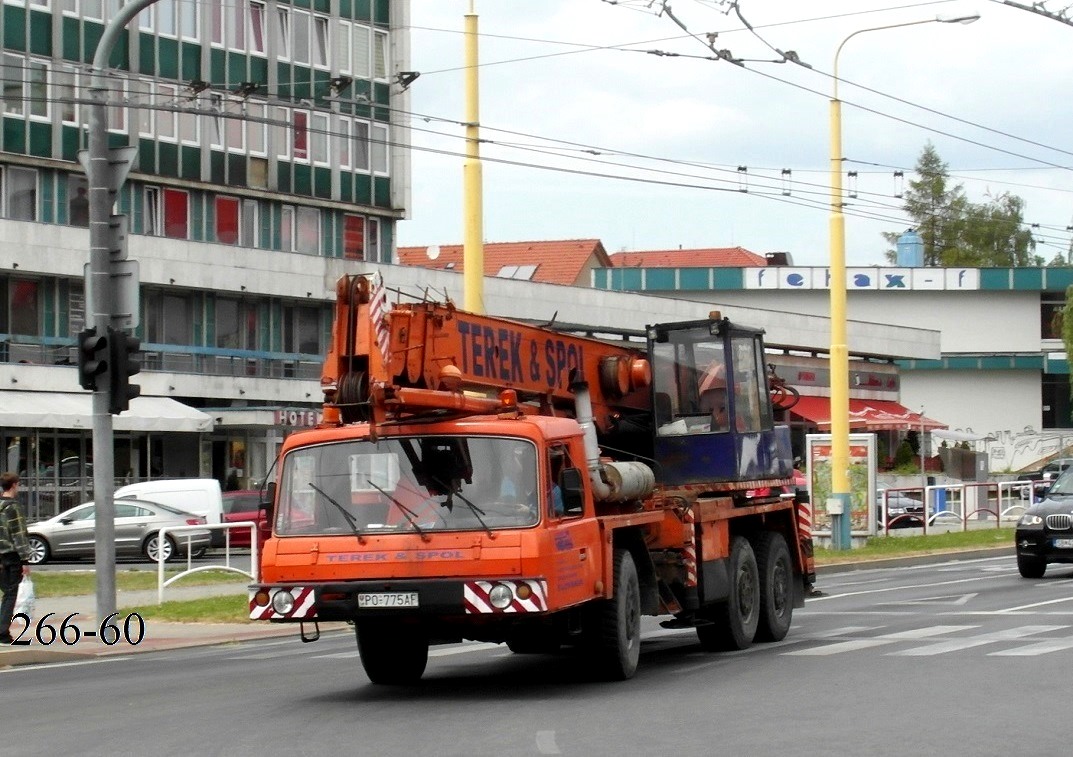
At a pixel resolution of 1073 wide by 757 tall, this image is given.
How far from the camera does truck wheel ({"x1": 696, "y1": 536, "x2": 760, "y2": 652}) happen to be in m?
16.4

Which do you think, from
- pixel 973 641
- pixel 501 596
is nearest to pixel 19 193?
pixel 973 641

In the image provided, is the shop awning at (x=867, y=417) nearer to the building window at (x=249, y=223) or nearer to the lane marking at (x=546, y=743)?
the building window at (x=249, y=223)

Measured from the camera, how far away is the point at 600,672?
13.8 metres

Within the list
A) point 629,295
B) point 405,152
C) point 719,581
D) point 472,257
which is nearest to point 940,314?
Answer: point 629,295

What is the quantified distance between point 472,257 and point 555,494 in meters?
9.84

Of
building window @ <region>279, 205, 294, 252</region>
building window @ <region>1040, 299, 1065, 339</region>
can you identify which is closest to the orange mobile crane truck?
building window @ <region>279, 205, 294, 252</region>

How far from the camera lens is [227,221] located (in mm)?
52594

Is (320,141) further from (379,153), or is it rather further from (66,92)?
(66,92)

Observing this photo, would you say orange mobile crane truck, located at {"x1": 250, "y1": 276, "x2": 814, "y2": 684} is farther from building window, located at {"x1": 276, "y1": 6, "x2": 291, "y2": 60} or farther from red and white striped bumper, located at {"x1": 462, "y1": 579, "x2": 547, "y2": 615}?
building window, located at {"x1": 276, "y1": 6, "x2": 291, "y2": 60}

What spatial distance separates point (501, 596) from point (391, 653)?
78.7 inches

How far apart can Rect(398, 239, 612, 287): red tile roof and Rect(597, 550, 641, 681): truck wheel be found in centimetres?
6720

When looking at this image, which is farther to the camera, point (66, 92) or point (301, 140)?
point (301, 140)

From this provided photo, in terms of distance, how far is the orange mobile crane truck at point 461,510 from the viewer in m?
12.6

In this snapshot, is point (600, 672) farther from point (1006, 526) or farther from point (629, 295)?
point (629, 295)
